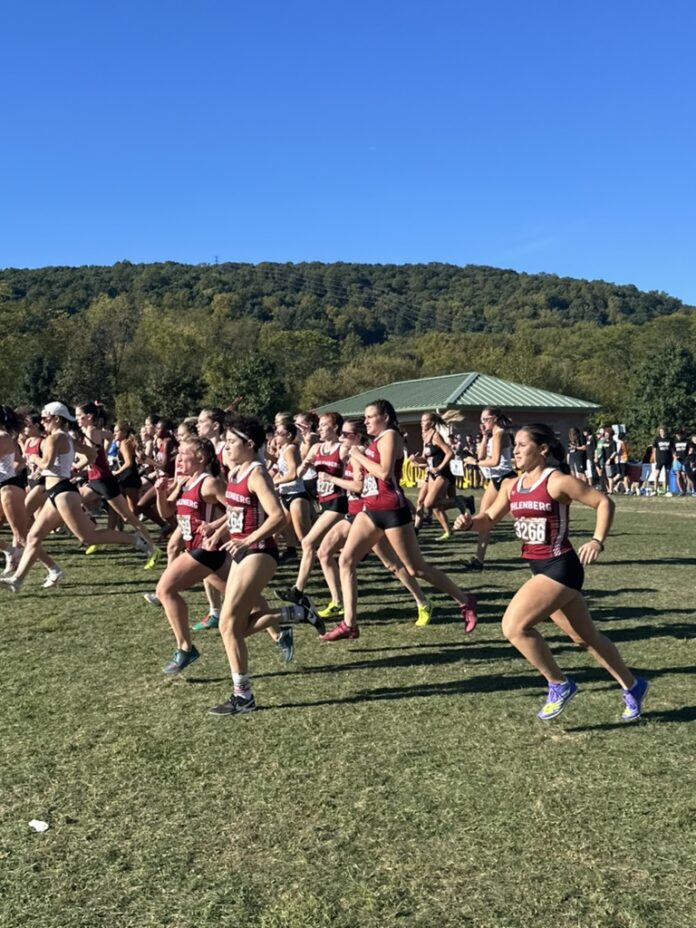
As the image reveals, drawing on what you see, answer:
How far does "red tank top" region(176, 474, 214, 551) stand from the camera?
676 centimetres

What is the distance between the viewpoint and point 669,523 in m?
18.0

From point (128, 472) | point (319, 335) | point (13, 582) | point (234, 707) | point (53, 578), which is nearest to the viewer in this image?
point (234, 707)

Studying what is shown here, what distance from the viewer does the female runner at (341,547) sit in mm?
8102

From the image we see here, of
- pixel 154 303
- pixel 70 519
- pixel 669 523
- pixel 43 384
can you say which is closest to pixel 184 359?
pixel 43 384

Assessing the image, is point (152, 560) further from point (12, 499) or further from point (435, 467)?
point (435, 467)

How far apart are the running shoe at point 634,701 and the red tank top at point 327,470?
406 cm

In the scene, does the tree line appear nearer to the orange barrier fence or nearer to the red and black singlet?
the orange barrier fence

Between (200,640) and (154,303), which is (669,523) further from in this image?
(154,303)

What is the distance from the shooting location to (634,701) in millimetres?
5383

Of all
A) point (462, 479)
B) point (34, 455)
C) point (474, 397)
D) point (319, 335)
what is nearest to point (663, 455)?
point (462, 479)

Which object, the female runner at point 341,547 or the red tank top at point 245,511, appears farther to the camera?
the female runner at point 341,547

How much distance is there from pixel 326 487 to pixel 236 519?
3139 mm

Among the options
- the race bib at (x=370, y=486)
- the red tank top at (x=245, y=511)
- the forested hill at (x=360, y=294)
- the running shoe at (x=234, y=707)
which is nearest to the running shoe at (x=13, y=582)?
the race bib at (x=370, y=486)

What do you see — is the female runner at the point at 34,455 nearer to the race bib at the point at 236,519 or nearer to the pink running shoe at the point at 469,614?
the race bib at the point at 236,519
